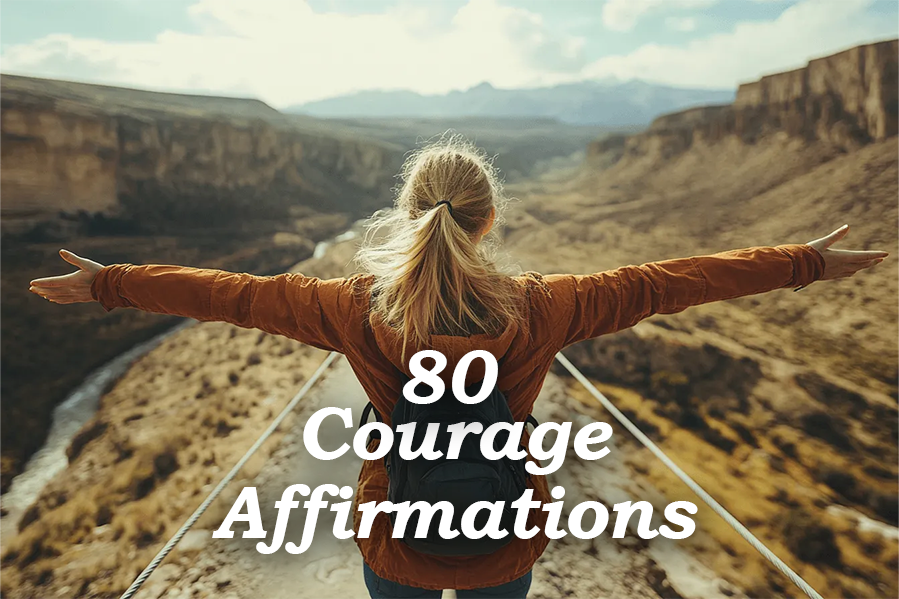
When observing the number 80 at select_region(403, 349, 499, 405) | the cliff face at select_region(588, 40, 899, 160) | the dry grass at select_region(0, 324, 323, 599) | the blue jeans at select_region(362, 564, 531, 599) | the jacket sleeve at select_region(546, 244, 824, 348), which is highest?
the cliff face at select_region(588, 40, 899, 160)

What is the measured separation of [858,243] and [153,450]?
900 cm

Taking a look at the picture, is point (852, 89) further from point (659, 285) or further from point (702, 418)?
point (659, 285)

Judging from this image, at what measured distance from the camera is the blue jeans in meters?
0.86

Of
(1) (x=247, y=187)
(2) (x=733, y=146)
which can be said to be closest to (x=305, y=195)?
(1) (x=247, y=187)

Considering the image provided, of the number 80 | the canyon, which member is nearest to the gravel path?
the canyon

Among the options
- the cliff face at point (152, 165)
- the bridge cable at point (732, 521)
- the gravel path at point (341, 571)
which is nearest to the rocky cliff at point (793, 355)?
the gravel path at point (341, 571)

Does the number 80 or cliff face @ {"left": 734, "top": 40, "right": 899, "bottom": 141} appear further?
cliff face @ {"left": 734, "top": 40, "right": 899, "bottom": 141}

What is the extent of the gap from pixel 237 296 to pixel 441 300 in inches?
14.9

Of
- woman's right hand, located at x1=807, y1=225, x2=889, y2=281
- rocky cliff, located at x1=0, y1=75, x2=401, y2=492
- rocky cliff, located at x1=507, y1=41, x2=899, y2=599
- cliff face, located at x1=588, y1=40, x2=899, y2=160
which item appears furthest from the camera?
cliff face, located at x1=588, y1=40, x2=899, y2=160

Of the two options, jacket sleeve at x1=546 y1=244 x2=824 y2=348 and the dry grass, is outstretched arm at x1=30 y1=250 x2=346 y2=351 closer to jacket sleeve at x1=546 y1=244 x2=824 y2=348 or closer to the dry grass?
jacket sleeve at x1=546 y1=244 x2=824 y2=348

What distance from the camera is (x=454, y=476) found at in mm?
766

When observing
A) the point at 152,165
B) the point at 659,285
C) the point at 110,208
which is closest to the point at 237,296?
the point at 659,285

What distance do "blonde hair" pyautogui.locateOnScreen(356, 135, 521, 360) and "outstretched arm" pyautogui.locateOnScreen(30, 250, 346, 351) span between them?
11cm

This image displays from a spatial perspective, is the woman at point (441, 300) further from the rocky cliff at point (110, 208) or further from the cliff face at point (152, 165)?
the cliff face at point (152, 165)
